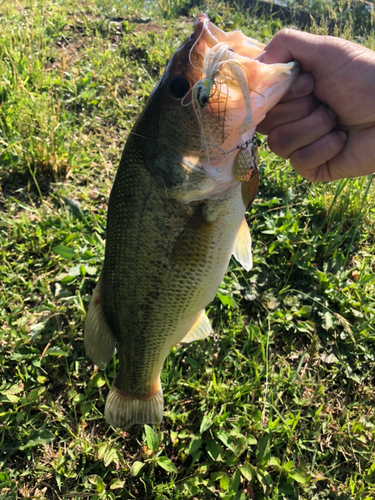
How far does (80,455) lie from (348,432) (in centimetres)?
177

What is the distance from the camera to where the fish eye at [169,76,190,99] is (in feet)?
5.00

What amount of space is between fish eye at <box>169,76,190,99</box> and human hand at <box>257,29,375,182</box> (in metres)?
0.57

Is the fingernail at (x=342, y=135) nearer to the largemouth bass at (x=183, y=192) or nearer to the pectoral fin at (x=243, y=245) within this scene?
the largemouth bass at (x=183, y=192)

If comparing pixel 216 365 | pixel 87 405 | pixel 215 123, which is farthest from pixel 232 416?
pixel 215 123

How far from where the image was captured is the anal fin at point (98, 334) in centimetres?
197

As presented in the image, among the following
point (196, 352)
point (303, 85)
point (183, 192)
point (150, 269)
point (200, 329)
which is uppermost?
point (303, 85)

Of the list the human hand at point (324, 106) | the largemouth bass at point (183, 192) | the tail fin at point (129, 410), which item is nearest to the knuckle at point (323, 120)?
the human hand at point (324, 106)

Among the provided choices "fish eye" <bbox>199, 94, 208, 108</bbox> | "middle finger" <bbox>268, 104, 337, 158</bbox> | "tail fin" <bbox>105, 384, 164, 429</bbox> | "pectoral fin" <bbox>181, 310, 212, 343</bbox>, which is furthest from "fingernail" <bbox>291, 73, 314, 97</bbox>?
"tail fin" <bbox>105, 384, 164, 429</bbox>

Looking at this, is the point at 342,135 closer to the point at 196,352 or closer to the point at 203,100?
the point at 203,100

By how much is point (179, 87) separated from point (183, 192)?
46cm

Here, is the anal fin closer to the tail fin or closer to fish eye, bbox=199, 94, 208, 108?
the tail fin

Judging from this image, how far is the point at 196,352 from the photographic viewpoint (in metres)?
2.57

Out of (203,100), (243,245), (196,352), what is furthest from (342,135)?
(196,352)

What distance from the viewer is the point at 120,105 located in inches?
163
